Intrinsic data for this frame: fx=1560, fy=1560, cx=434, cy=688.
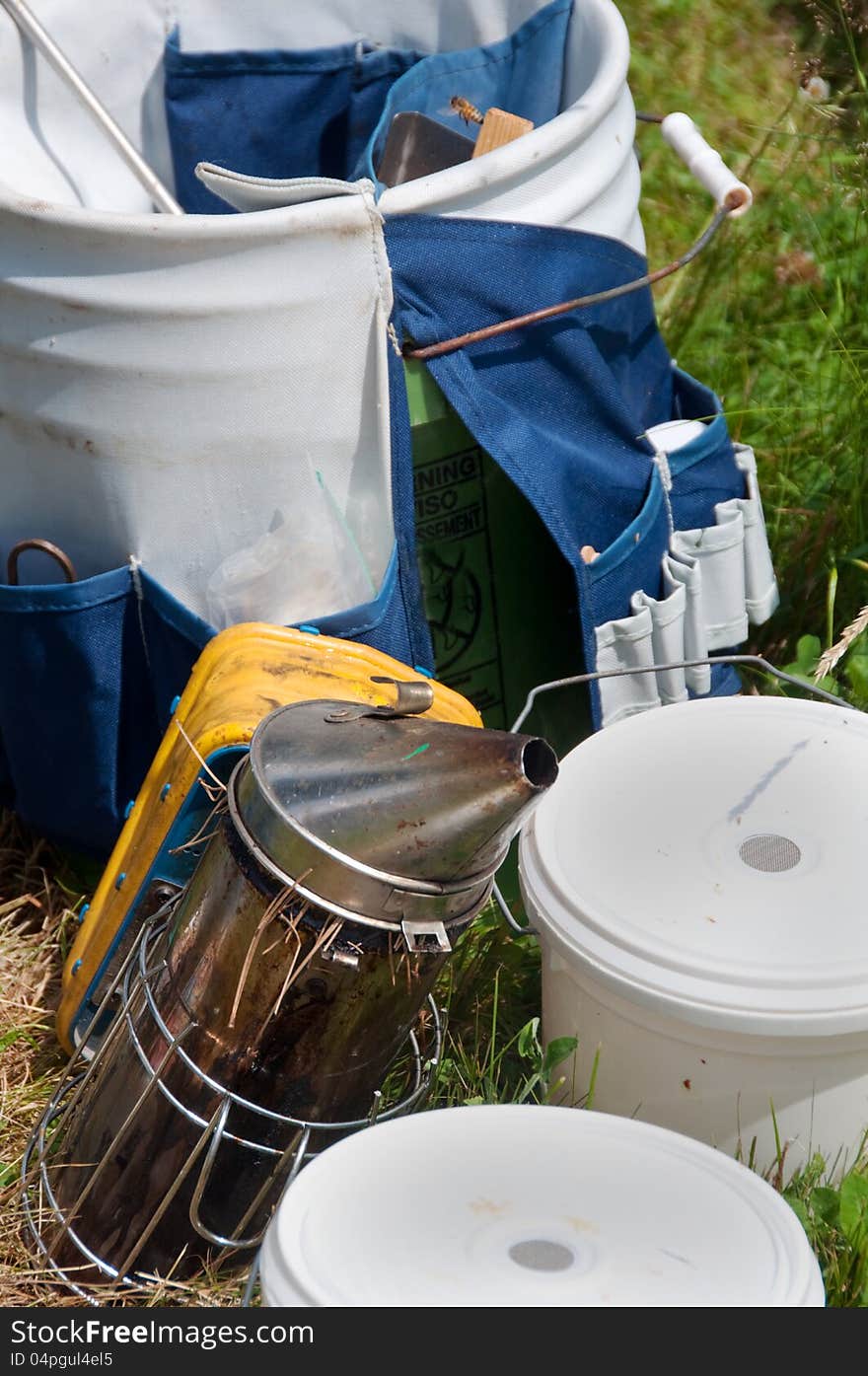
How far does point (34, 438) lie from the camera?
1778 millimetres

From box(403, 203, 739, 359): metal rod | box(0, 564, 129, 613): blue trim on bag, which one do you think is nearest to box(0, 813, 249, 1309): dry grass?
box(0, 564, 129, 613): blue trim on bag

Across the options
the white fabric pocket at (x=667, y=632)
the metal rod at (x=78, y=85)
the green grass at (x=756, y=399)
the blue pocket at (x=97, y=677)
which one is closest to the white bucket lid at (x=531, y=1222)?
the green grass at (x=756, y=399)

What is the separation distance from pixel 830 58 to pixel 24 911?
2.46 meters

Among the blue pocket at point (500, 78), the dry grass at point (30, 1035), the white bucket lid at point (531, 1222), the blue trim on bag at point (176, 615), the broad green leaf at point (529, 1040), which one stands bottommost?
the dry grass at point (30, 1035)

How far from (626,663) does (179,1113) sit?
817mm

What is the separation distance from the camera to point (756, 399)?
110 inches

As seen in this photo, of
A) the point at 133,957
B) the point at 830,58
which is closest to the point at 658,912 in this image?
the point at 133,957

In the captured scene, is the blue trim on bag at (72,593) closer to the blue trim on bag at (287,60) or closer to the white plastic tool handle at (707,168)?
the white plastic tool handle at (707,168)

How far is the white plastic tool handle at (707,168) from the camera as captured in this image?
1968 mm

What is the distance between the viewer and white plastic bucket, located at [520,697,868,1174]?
1377mm

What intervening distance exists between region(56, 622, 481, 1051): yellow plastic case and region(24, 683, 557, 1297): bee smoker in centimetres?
7

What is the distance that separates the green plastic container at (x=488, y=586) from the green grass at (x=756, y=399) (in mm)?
304

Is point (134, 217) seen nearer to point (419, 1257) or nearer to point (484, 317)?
point (484, 317)

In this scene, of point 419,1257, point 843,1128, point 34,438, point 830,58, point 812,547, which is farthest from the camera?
point 830,58
